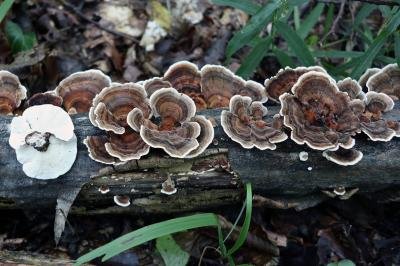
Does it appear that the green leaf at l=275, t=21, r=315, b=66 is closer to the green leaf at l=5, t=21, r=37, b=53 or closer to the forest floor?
the forest floor

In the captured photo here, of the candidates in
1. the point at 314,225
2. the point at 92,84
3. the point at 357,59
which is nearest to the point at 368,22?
the point at 357,59

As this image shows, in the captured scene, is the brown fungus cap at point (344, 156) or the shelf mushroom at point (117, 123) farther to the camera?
the brown fungus cap at point (344, 156)

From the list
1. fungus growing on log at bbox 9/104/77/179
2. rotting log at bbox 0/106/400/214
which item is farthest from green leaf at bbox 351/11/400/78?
fungus growing on log at bbox 9/104/77/179

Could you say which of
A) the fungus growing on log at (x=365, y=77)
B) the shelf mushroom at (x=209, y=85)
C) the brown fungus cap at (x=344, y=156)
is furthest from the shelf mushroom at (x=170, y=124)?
the fungus growing on log at (x=365, y=77)

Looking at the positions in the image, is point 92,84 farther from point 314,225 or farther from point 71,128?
point 314,225

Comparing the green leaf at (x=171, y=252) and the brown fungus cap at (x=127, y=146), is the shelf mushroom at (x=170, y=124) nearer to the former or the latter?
the brown fungus cap at (x=127, y=146)

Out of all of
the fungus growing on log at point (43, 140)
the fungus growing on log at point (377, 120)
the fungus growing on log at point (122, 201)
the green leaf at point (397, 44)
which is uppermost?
the green leaf at point (397, 44)
